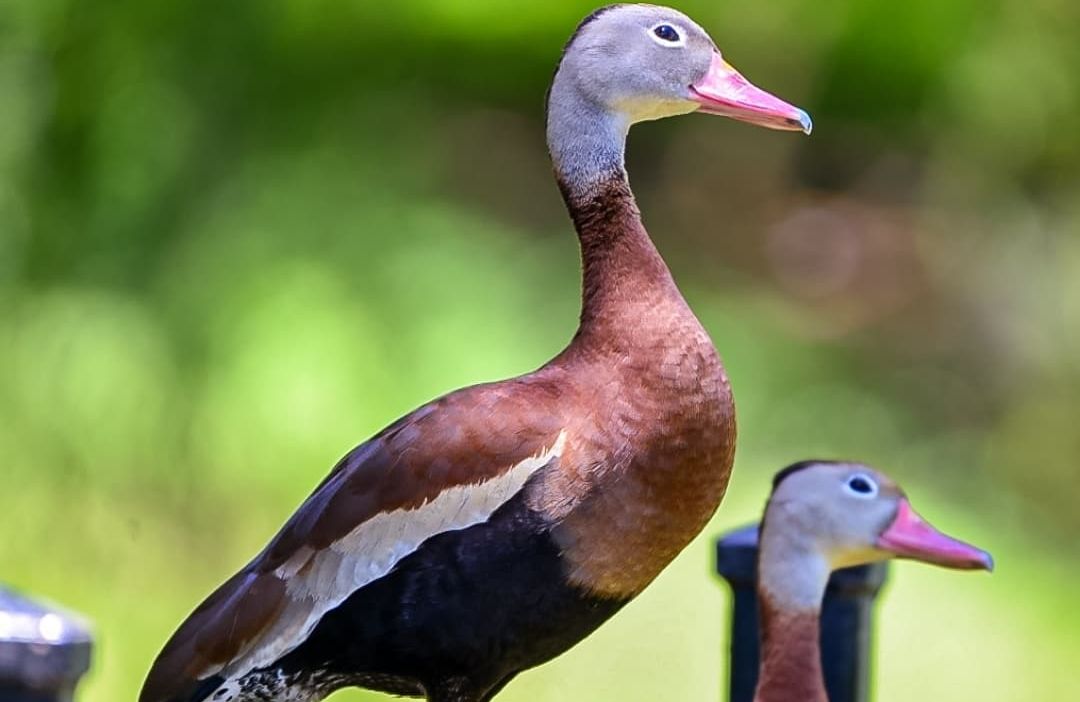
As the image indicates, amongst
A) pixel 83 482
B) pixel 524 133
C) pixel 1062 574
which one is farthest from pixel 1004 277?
pixel 83 482

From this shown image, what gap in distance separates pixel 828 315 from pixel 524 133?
29.6 inches

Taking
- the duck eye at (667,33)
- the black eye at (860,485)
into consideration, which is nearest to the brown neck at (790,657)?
the black eye at (860,485)

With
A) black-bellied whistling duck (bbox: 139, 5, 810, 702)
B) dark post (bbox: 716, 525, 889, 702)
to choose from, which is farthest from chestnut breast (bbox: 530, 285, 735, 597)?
dark post (bbox: 716, 525, 889, 702)

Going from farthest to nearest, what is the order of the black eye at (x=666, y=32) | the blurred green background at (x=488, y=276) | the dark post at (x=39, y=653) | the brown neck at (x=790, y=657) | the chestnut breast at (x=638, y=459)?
the blurred green background at (x=488, y=276) < the brown neck at (x=790, y=657) < the black eye at (x=666, y=32) < the chestnut breast at (x=638, y=459) < the dark post at (x=39, y=653)

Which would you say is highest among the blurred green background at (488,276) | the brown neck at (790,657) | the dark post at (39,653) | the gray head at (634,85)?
the blurred green background at (488,276)

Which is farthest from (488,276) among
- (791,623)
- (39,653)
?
(39,653)

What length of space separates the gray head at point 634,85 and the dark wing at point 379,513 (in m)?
0.19

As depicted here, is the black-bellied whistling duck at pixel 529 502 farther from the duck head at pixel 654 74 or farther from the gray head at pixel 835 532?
the gray head at pixel 835 532

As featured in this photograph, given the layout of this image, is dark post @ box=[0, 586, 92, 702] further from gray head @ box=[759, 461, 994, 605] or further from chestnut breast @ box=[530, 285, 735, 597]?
gray head @ box=[759, 461, 994, 605]

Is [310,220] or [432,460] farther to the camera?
[310,220]

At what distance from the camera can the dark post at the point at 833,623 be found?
1.71m

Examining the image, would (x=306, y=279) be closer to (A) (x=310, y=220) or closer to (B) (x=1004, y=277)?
(A) (x=310, y=220)

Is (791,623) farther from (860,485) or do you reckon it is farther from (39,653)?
(39,653)

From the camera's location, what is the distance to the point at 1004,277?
380cm
